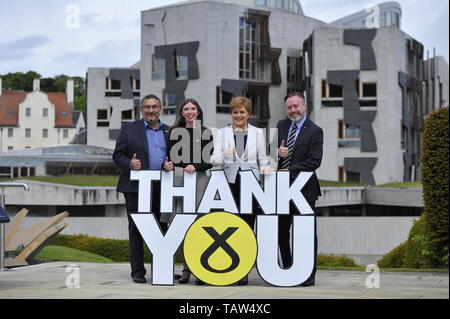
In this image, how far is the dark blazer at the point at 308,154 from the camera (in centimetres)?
817

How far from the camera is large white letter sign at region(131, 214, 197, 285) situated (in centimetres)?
801

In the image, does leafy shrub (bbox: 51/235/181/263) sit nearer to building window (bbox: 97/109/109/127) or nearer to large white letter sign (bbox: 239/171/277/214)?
large white letter sign (bbox: 239/171/277/214)

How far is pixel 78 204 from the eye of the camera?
31.3 m

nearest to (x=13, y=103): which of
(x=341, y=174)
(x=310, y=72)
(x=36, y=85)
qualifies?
(x=36, y=85)

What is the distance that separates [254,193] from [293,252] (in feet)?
2.53

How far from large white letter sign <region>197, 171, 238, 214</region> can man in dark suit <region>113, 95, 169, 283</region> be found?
793mm

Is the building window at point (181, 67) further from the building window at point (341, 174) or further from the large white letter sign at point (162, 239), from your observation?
the large white letter sign at point (162, 239)

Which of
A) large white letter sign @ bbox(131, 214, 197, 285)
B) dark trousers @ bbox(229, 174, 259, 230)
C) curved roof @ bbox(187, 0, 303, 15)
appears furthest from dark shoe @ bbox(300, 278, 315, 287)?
curved roof @ bbox(187, 0, 303, 15)

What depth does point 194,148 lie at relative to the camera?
27.2 ft

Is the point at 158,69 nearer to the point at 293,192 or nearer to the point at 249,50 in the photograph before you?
the point at 249,50

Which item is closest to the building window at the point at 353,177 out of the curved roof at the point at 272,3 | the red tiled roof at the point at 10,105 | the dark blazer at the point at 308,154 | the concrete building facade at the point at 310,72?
the concrete building facade at the point at 310,72

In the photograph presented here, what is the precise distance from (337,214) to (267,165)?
32.2 meters
